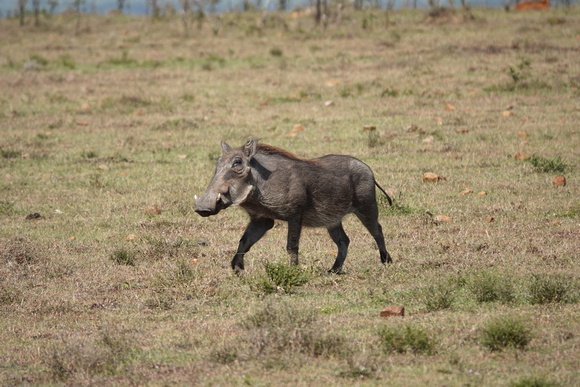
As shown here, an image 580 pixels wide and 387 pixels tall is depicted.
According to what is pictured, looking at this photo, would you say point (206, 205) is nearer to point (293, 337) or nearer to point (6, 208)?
point (293, 337)

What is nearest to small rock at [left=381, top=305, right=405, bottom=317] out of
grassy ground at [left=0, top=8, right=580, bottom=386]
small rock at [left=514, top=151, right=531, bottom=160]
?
grassy ground at [left=0, top=8, right=580, bottom=386]

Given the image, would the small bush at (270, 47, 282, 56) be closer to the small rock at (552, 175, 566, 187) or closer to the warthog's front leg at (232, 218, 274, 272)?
the small rock at (552, 175, 566, 187)

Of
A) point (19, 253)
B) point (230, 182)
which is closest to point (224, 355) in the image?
point (230, 182)

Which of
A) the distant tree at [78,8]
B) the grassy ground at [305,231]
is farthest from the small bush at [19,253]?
the distant tree at [78,8]

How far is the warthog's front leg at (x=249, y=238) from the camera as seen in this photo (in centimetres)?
641

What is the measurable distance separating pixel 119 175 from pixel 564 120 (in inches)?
305

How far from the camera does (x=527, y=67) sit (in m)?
16.7

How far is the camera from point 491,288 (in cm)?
544

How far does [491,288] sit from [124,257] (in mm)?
3531

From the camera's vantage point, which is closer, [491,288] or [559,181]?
[491,288]

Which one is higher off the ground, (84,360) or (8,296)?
(84,360)

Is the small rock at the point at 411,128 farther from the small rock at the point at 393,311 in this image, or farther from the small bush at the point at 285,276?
the small rock at the point at 393,311

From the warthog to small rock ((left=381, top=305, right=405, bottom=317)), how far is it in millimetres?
1313

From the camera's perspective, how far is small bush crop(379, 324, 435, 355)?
4465 millimetres
